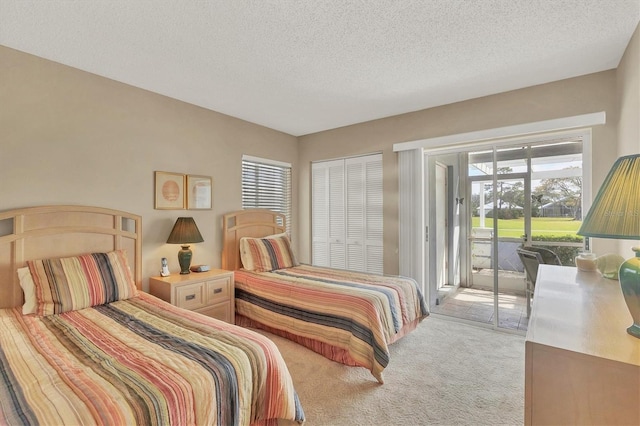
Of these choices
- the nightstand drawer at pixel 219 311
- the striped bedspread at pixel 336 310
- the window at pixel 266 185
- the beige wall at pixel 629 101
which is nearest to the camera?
the beige wall at pixel 629 101

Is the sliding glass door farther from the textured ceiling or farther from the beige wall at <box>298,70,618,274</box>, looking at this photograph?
the textured ceiling

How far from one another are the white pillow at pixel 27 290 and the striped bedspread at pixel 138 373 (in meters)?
0.06

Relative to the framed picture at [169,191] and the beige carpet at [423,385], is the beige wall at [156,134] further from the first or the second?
the beige carpet at [423,385]

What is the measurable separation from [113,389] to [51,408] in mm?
188

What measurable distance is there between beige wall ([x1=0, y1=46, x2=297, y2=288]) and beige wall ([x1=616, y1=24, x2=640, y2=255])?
388 centimetres

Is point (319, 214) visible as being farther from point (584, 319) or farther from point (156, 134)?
point (584, 319)

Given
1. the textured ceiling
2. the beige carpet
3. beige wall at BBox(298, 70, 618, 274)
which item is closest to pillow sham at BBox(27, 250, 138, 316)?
the beige carpet

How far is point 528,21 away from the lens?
6.78 feet

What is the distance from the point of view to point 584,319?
1.14 meters

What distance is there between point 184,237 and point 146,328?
141 centimetres

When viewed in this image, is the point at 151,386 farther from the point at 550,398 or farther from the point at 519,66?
the point at 519,66

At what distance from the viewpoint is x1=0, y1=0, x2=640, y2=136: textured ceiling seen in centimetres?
194

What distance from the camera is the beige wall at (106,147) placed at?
2400 mm

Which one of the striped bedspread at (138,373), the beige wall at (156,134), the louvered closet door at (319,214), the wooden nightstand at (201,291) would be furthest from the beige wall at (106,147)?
the louvered closet door at (319,214)
